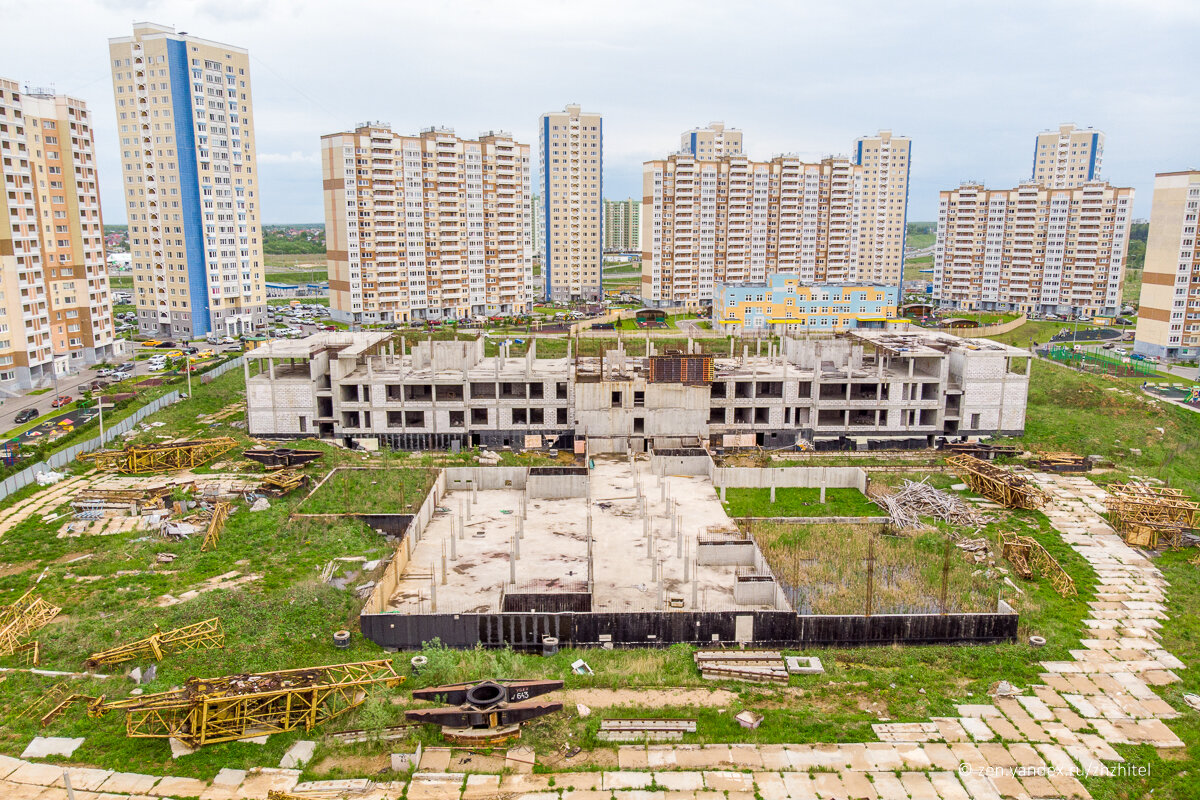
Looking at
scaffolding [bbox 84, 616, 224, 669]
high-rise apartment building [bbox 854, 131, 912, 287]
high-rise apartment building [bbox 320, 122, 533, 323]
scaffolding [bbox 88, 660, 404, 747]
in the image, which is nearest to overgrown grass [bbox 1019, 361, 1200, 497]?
scaffolding [bbox 88, 660, 404, 747]

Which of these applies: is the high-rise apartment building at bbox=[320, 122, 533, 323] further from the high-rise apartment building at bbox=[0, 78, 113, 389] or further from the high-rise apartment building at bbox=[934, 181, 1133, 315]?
the high-rise apartment building at bbox=[934, 181, 1133, 315]

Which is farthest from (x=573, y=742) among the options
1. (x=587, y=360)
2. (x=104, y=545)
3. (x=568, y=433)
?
(x=587, y=360)

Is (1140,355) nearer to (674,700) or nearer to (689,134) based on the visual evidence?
(689,134)

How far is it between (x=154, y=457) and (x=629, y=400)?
27.5 m

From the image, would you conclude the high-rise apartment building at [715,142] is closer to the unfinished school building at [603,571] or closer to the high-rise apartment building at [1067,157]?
the high-rise apartment building at [1067,157]

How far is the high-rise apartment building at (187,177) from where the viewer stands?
83375 millimetres

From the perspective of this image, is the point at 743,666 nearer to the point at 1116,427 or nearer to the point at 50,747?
the point at 50,747

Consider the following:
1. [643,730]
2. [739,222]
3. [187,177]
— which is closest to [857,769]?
[643,730]

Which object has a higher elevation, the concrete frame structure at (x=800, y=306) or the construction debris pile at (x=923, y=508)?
the concrete frame structure at (x=800, y=306)

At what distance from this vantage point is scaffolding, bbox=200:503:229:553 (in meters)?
35.2

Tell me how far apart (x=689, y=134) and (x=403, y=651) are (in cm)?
11440

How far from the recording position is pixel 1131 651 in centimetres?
2753

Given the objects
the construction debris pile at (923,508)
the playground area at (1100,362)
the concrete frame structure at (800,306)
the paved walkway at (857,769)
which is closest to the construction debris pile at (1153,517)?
the construction debris pile at (923,508)

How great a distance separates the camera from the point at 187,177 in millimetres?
85125
